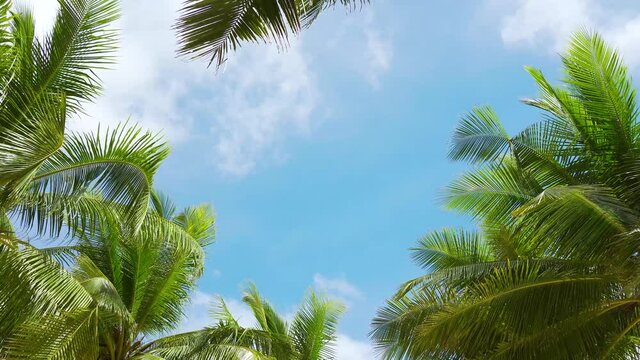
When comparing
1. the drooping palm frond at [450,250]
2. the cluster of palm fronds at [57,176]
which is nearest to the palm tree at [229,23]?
the cluster of palm fronds at [57,176]

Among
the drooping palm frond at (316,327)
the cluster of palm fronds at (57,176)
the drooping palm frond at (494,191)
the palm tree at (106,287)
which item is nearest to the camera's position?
the cluster of palm fronds at (57,176)

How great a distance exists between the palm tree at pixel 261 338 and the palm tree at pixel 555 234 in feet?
8.87

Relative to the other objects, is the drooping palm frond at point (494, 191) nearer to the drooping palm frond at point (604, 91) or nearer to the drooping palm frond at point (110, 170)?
the drooping palm frond at point (604, 91)

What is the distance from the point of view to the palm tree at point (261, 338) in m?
13.9

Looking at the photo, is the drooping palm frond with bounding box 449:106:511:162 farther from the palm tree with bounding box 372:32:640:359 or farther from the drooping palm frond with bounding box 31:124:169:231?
the drooping palm frond with bounding box 31:124:169:231

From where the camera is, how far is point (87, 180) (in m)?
8.73

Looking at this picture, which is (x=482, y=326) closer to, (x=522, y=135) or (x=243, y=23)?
(x=522, y=135)

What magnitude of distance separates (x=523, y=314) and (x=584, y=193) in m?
1.65

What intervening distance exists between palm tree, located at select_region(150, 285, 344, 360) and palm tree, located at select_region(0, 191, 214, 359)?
70 centimetres

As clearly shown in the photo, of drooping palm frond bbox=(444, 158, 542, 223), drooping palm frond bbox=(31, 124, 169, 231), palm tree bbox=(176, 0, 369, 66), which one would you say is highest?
drooping palm frond bbox=(444, 158, 542, 223)

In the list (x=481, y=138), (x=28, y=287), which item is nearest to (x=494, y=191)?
(x=481, y=138)

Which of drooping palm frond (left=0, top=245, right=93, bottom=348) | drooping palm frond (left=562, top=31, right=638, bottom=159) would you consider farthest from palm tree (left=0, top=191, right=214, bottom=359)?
drooping palm frond (left=562, top=31, right=638, bottom=159)

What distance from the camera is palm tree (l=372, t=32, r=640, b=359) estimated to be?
9.81 metres

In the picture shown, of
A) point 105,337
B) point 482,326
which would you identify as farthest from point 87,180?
point 105,337
